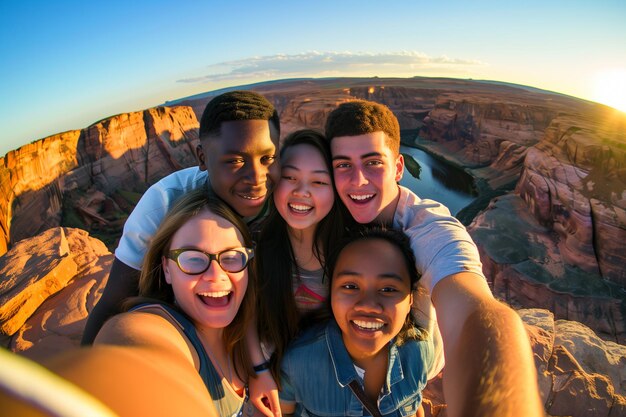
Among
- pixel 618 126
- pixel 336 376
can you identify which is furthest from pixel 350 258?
pixel 618 126

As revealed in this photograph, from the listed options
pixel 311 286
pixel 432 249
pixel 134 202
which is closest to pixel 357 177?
pixel 432 249

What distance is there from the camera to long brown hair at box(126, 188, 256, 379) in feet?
7.23

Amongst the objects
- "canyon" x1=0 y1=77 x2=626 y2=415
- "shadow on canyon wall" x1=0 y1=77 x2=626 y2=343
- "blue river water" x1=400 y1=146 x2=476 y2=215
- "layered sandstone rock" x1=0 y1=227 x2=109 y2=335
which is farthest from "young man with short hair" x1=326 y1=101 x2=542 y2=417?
"blue river water" x1=400 y1=146 x2=476 y2=215

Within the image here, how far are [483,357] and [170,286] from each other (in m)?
1.87

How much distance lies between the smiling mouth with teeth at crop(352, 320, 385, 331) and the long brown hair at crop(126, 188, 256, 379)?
743mm

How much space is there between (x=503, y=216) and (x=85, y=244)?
86.9 ft

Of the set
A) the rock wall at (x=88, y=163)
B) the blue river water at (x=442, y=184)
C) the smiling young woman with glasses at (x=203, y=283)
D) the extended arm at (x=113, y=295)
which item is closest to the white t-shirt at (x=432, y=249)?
the smiling young woman with glasses at (x=203, y=283)

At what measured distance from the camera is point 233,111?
270 cm

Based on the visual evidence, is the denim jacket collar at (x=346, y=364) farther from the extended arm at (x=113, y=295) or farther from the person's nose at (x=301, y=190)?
the extended arm at (x=113, y=295)

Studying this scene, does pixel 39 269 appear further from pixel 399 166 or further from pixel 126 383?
pixel 126 383

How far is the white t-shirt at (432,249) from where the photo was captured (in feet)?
6.99

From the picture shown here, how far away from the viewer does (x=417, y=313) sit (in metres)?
2.56

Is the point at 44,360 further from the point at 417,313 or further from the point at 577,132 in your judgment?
the point at 577,132

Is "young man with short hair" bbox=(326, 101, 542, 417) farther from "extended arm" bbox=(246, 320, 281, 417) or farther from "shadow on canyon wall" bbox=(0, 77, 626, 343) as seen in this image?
"shadow on canyon wall" bbox=(0, 77, 626, 343)
